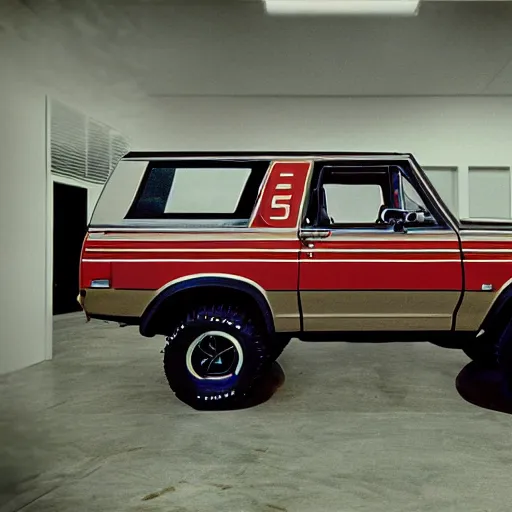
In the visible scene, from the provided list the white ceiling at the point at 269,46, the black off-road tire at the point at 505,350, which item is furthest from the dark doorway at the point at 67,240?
the black off-road tire at the point at 505,350

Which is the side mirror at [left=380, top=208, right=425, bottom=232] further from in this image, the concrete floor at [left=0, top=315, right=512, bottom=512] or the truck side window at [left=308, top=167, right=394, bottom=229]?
the concrete floor at [left=0, top=315, right=512, bottom=512]

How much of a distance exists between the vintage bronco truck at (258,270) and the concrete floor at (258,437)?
13cm

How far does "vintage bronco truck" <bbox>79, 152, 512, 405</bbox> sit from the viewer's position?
154 cm

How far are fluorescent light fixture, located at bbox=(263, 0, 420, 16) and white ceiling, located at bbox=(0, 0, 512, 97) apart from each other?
1.0 inches

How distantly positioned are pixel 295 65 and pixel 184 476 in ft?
4.00

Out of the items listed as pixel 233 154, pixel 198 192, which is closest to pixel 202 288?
pixel 198 192

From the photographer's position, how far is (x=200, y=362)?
162cm

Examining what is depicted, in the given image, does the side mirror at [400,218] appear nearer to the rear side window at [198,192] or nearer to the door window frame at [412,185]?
the door window frame at [412,185]

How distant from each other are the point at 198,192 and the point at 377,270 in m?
0.61

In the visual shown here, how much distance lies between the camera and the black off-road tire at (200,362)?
159 centimetres

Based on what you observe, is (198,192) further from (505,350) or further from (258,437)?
(505,350)

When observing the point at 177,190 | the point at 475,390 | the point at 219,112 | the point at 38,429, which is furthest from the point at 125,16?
the point at 475,390

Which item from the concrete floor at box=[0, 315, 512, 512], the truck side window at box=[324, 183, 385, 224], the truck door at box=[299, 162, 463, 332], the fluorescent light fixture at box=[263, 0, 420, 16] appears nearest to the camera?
the concrete floor at box=[0, 315, 512, 512]

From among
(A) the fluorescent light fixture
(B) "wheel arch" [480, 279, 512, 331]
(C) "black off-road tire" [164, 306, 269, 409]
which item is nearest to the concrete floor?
(C) "black off-road tire" [164, 306, 269, 409]
